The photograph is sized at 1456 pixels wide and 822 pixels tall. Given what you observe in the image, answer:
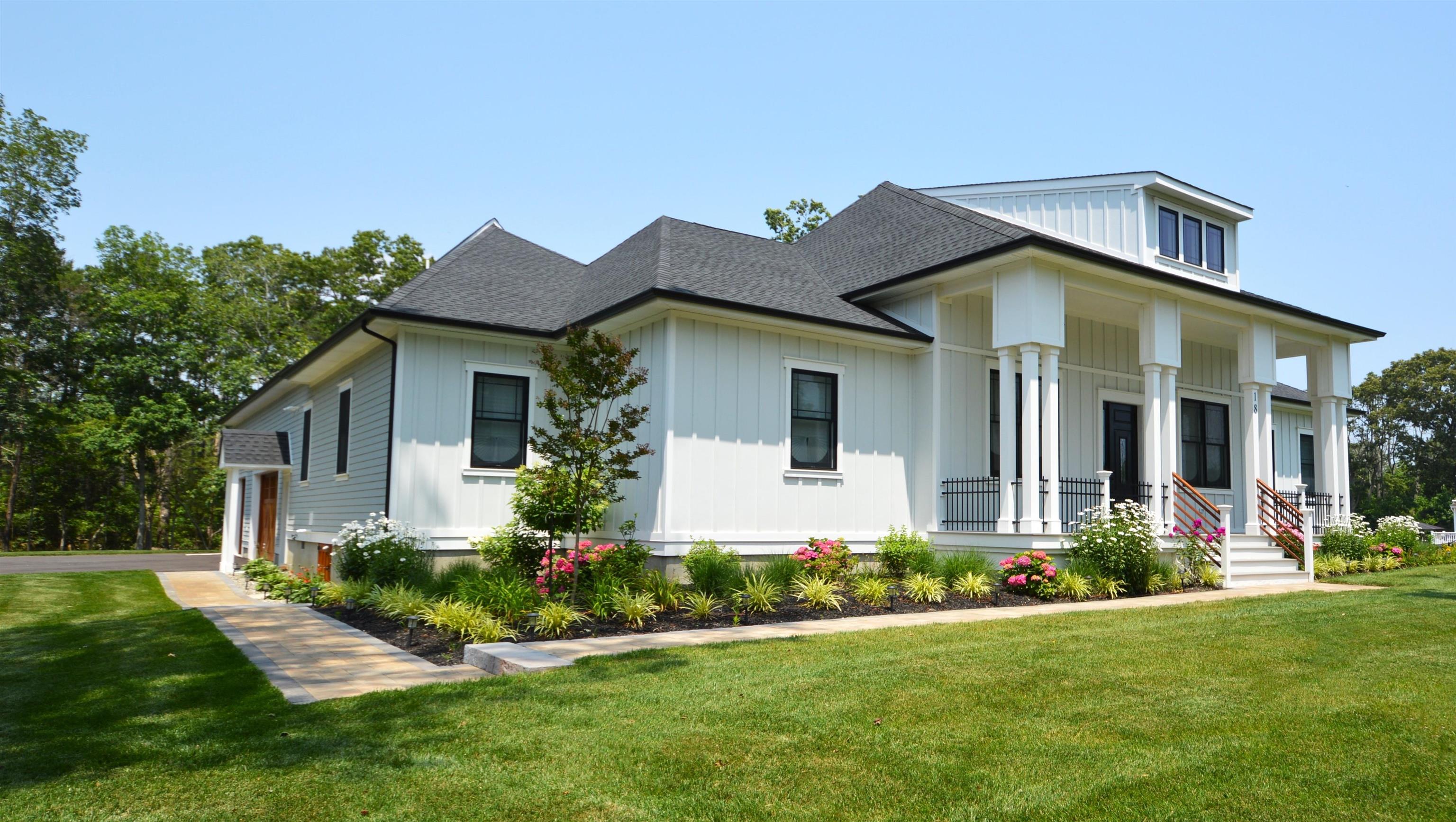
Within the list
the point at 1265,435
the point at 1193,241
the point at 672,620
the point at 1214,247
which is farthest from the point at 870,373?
the point at 1214,247

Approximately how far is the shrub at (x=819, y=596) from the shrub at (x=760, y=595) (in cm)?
30

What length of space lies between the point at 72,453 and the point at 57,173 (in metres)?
10.7

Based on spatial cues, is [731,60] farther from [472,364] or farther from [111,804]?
[111,804]

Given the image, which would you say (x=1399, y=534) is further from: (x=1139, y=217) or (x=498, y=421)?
(x=498, y=421)

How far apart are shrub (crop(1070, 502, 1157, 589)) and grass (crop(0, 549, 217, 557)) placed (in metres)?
30.1

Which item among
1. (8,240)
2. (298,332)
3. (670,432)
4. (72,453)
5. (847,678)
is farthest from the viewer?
(298,332)

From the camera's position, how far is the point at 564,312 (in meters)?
15.0

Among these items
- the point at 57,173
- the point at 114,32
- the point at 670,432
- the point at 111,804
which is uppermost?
the point at 57,173

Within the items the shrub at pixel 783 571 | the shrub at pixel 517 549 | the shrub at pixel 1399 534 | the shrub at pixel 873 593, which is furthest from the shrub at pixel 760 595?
the shrub at pixel 1399 534

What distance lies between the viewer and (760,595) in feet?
33.6

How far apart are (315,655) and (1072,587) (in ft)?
29.1

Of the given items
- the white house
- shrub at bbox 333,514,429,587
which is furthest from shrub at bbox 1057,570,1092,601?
shrub at bbox 333,514,429,587

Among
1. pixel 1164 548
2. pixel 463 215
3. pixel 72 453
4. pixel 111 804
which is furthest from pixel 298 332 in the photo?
pixel 111 804

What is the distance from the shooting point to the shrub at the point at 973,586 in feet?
38.0
